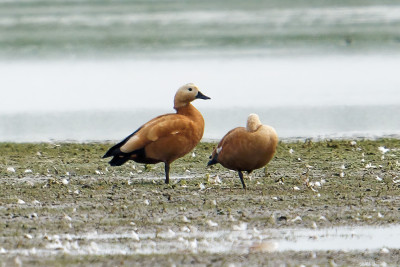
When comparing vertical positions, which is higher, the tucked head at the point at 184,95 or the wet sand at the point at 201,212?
the tucked head at the point at 184,95

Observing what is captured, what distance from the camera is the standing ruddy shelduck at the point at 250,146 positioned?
33.4ft

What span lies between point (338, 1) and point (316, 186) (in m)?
49.9

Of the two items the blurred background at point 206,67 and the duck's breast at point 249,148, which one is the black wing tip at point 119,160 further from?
the blurred background at point 206,67

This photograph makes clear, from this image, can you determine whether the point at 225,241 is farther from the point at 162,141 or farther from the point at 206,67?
the point at 206,67

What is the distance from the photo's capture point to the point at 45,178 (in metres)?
11.5

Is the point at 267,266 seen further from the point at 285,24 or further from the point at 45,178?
the point at 285,24

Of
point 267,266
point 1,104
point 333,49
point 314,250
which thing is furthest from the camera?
point 333,49

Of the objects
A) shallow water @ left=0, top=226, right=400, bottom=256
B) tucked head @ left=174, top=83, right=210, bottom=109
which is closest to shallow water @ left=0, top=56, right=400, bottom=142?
tucked head @ left=174, top=83, right=210, bottom=109

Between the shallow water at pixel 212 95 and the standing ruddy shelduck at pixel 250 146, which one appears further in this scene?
the shallow water at pixel 212 95

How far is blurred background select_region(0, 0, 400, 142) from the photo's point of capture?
746 inches

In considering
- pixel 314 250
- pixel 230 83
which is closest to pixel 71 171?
pixel 314 250

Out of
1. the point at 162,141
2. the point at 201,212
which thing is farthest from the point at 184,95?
the point at 201,212

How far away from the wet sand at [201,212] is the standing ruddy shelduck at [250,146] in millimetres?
354

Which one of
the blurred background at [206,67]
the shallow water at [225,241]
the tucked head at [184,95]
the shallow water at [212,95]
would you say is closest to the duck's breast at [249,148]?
the tucked head at [184,95]
